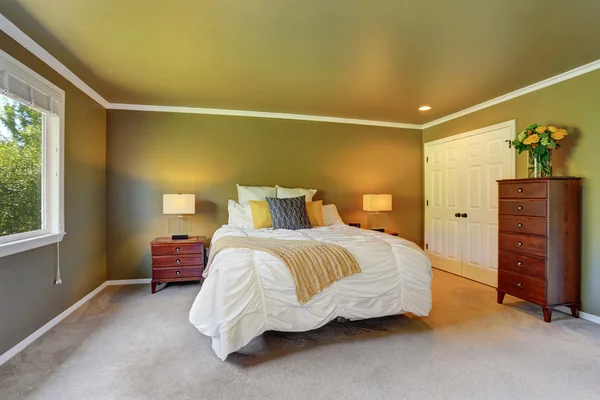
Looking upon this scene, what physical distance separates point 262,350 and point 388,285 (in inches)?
43.5

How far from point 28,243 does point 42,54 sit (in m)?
1.51

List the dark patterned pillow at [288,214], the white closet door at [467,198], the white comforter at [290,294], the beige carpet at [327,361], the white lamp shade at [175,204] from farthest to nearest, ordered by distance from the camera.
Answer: the white closet door at [467,198]
the white lamp shade at [175,204]
the dark patterned pillow at [288,214]
the white comforter at [290,294]
the beige carpet at [327,361]

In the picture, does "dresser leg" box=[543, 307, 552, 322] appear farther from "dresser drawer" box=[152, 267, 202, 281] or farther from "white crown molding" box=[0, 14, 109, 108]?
"white crown molding" box=[0, 14, 109, 108]

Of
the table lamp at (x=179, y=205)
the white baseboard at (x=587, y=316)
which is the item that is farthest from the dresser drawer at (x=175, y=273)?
the white baseboard at (x=587, y=316)

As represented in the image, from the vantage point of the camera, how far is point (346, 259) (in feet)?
7.98

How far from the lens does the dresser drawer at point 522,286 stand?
2.83 meters

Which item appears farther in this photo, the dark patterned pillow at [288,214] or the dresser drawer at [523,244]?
the dark patterned pillow at [288,214]

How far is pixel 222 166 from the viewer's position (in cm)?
429

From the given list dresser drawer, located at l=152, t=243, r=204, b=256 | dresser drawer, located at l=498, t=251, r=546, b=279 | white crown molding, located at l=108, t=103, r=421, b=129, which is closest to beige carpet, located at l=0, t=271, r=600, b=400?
dresser drawer, located at l=498, t=251, r=546, b=279

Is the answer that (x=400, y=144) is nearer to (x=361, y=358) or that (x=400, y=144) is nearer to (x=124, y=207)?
(x=361, y=358)

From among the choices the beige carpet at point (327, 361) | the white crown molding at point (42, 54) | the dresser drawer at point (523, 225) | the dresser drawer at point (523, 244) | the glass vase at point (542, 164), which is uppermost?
the white crown molding at point (42, 54)

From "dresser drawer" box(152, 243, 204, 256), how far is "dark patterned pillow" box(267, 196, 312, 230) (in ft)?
3.15

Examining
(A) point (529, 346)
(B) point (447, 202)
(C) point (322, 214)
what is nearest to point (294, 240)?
(C) point (322, 214)

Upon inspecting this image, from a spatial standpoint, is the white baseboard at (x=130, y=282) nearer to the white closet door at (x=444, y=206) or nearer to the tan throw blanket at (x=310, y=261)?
the tan throw blanket at (x=310, y=261)
